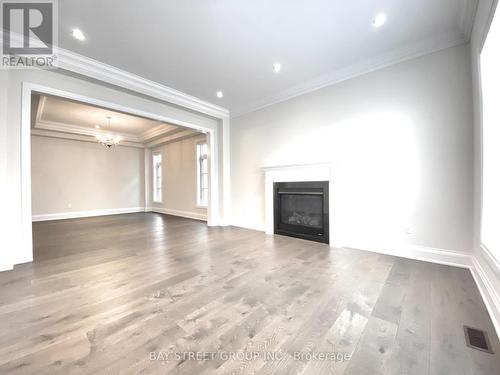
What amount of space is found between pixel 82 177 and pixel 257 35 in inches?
302

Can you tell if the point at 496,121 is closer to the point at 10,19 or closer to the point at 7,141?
the point at 10,19

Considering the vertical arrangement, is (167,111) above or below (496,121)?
above

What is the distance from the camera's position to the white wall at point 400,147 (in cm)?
245

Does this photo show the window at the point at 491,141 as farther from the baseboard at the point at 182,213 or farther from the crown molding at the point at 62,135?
the crown molding at the point at 62,135

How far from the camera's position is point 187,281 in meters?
2.14

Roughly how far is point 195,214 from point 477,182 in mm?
6135

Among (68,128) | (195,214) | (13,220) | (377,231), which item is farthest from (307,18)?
(68,128)

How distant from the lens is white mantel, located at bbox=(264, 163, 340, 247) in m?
3.35

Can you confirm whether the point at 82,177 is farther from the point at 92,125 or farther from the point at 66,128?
the point at 92,125

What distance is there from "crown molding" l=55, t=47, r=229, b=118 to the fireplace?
2.57 m

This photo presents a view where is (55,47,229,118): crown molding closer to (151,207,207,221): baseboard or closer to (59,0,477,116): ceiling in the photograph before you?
(59,0,477,116): ceiling

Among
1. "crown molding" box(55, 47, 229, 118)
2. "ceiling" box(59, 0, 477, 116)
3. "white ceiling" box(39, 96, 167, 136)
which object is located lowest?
"crown molding" box(55, 47, 229, 118)

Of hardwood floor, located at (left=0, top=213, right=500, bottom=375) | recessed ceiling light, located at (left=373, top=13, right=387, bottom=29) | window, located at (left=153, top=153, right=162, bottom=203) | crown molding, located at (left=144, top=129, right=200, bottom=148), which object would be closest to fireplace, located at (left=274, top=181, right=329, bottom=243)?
hardwood floor, located at (left=0, top=213, right=500, bottom=375)

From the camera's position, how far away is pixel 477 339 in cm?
132
